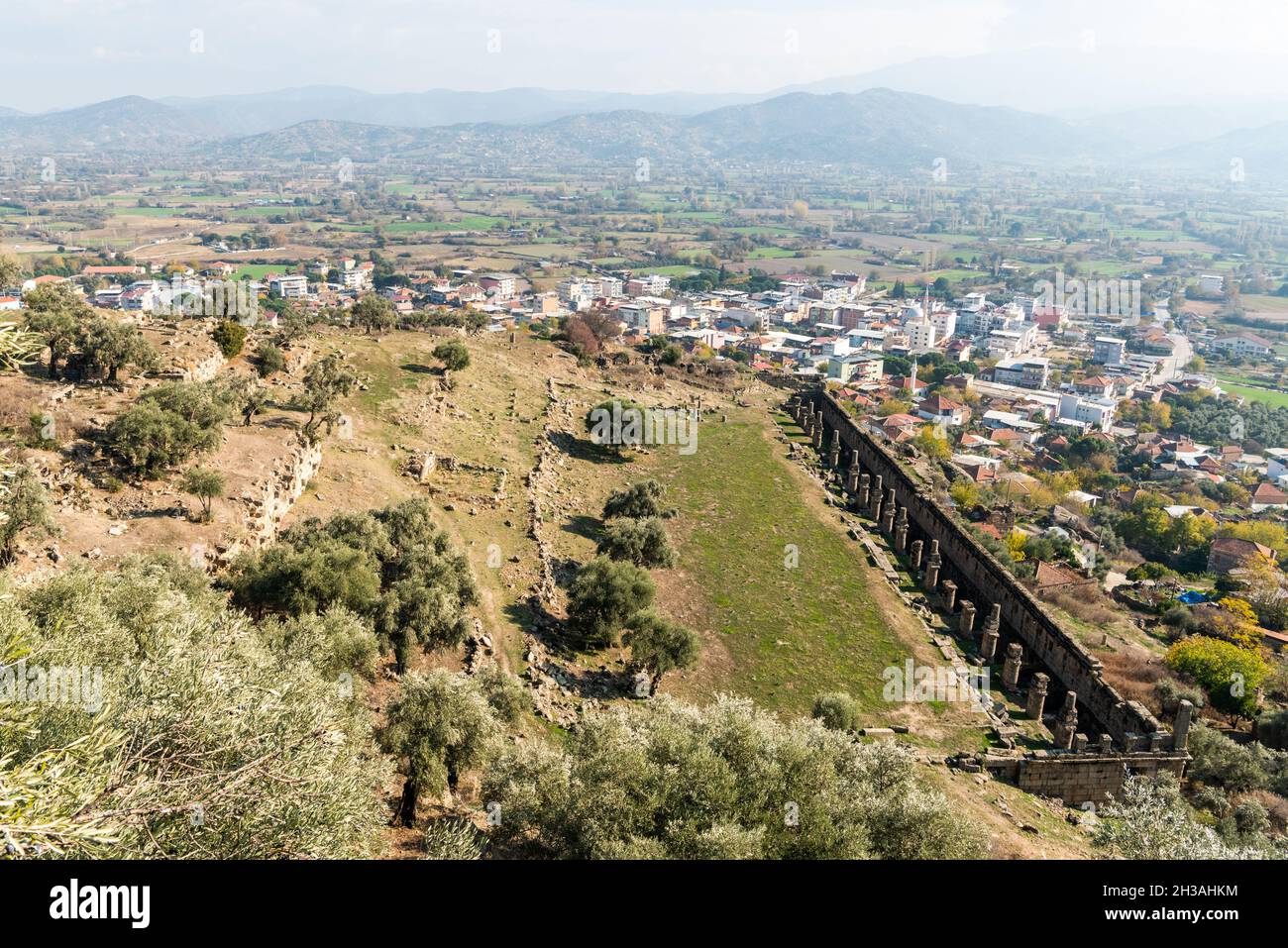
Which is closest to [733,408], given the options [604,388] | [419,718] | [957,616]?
[604,388]

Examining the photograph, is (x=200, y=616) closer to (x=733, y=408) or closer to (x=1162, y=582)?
(x=733, y=408)

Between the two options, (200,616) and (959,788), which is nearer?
(200,616)

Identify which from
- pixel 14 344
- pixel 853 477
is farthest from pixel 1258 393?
pixel 14 344

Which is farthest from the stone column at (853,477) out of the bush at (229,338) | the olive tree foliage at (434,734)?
the olive tree foliage at (434,734)

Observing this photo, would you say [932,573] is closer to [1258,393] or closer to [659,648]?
[659,648]

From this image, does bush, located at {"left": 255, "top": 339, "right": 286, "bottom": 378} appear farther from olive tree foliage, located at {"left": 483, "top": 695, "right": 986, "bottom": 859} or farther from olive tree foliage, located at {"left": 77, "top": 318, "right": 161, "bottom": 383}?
olive tree foliage, located at {"left": 483, "top": 695, "right": 986, "bottom": 859}

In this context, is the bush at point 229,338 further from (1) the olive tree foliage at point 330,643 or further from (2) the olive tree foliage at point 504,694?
(2) the olive tree foliage at point 504,694
